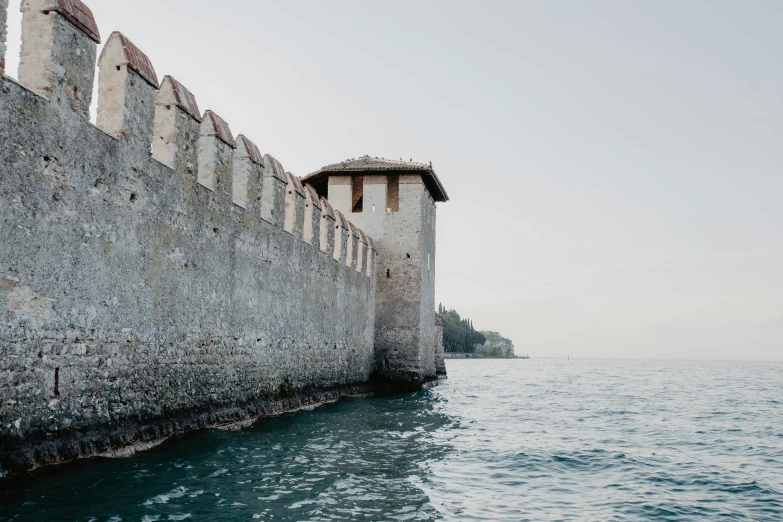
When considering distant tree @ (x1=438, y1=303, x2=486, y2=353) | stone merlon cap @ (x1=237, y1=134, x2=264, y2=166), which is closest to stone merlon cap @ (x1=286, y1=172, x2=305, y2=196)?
stone merlon cap @ (x1=237, y1=134, x2=264, y2=166)

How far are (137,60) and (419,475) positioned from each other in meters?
5.74

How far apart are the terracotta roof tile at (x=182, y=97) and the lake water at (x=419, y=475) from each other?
14.0 ft

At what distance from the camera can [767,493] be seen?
7711 millimetres

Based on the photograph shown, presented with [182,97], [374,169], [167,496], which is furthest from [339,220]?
[167,496]

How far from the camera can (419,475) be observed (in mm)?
7328

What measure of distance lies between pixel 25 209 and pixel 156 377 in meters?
2.81

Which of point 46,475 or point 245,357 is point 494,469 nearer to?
point 245,357

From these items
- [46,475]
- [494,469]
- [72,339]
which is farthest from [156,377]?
[494,469]

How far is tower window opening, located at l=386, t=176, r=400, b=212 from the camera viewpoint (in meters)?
20.2

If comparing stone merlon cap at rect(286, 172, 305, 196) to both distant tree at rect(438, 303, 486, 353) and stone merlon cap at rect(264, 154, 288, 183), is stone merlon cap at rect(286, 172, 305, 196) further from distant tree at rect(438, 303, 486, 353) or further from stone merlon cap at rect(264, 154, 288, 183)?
distant tree at rect(438, 303, 486, 353)

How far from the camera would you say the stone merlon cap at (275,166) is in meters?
11.5

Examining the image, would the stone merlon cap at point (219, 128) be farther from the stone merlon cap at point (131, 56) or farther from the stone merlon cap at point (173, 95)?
the stone merlon cap at point (131, 56)

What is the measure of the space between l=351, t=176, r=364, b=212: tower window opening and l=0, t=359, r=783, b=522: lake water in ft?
27.5

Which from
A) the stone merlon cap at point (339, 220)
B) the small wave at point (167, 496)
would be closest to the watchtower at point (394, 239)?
the stone merlon cap at point (339, 220)
